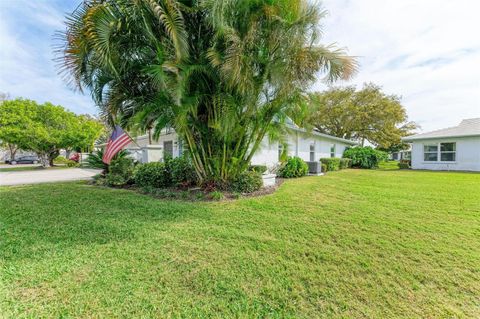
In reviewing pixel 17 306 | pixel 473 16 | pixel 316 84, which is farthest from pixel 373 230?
pixel 473 16

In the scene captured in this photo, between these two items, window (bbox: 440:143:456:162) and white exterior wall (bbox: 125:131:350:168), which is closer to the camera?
white exterior wall (bbox: 125:131:350:168)

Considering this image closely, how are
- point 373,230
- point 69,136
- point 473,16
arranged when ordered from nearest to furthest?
point 373,230
point 473,16
point 69,136

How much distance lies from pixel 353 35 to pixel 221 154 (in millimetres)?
6872

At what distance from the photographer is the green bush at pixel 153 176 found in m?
8.18

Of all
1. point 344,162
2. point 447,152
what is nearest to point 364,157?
point 344,162

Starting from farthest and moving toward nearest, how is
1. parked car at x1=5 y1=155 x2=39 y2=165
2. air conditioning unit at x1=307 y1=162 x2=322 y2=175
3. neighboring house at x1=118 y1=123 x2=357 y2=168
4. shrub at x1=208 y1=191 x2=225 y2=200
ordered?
parked car at x1=5 y1=155 x2=39 y2=165, air conditioning unit at x1=307 y1=162 x2=322 y2=175, neighboring house at x1=118 y1=123 x2=357 y2=168, shrub at x1=208 y1=191 x2=225 y2=200

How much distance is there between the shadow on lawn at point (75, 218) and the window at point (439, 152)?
20702mm

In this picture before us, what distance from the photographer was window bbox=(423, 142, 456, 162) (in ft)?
55.3

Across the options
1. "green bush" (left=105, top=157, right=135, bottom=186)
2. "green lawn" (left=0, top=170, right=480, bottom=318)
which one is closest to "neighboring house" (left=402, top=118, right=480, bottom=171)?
"green lawn" (left=0, top=170, right=480, bottom=318)

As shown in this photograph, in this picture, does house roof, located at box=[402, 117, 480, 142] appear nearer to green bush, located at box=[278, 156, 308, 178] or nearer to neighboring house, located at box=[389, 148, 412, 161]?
green bush, located at box=[278, 156, 308, 178]

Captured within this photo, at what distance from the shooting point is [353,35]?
831cm

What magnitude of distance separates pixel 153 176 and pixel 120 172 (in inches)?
78.8

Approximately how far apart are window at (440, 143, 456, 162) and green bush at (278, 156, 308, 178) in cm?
A: 1363

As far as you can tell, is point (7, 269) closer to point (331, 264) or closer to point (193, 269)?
point (193, 269)
